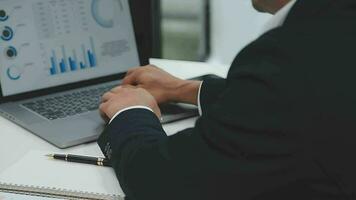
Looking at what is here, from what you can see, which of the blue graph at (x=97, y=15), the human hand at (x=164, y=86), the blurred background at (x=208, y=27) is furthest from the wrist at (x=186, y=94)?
the blurred background at (x=208, y=27)

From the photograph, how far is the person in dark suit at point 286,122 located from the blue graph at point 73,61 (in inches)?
24.7

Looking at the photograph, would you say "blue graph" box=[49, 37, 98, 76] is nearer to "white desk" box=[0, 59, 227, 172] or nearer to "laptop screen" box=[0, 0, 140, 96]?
"laptop screen" box=[0, 0, 140, 96]

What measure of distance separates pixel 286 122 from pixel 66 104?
0.68m

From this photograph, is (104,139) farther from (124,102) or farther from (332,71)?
(332,71)

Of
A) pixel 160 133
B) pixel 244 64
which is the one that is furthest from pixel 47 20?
pixel 244 64

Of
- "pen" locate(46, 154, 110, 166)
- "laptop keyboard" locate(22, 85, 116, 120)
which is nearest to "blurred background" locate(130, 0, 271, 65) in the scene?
"laptop keyboard" locate(22, 85, 116, 120)

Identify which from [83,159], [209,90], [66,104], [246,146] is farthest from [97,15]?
[246,146]

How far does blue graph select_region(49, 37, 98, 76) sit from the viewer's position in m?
1.23

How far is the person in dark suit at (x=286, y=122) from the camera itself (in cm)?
59

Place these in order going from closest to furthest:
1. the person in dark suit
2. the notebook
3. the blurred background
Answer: the person in dark suit → the notebook → the blurred background

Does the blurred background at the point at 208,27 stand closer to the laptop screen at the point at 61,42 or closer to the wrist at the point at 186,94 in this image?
the laptop screen at the point at 61,42

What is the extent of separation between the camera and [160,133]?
0.84 metres

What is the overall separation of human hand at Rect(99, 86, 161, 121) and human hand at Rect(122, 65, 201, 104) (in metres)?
0.14

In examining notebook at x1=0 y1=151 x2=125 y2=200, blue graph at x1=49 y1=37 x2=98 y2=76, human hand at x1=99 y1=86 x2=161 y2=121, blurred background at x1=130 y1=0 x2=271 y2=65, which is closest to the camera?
notebook at x1=0 y1=151 x2=125 y2=200
